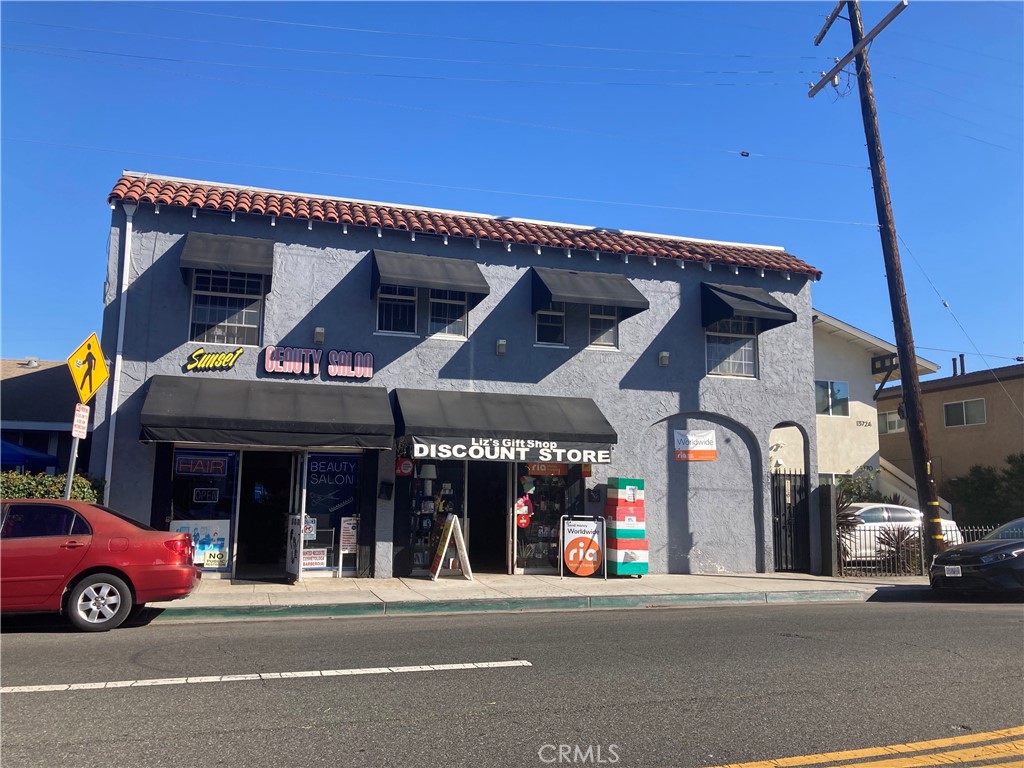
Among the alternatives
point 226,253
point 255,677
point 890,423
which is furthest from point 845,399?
point 255,677

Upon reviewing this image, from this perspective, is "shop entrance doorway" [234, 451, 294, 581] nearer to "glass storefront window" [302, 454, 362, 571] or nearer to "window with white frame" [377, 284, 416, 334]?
"glass storefront window" [302, 454, 362, 571]

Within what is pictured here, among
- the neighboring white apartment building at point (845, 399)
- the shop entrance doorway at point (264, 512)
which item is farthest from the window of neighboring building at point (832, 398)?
the shop entrance doorway at point (264, 512)

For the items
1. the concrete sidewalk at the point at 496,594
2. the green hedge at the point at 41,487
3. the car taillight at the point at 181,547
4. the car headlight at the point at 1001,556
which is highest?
the green hedge at the point at 41,487

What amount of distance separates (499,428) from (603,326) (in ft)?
12.2

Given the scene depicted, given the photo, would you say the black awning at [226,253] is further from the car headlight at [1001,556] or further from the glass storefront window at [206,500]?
the car headlight at [1001,556]

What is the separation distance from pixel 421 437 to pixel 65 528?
5.70 metres

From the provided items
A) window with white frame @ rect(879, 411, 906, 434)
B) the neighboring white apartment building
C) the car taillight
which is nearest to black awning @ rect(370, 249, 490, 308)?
the car taillight

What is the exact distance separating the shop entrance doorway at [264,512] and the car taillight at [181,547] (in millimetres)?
4439

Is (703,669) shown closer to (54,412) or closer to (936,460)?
(54,412)

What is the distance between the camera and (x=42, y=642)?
8.52 meters

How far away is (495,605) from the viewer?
12.2 m

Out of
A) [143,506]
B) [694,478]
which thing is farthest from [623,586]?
[143,506]

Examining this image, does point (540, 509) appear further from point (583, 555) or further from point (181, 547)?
point (181, 547)

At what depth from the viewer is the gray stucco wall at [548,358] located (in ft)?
46.2
